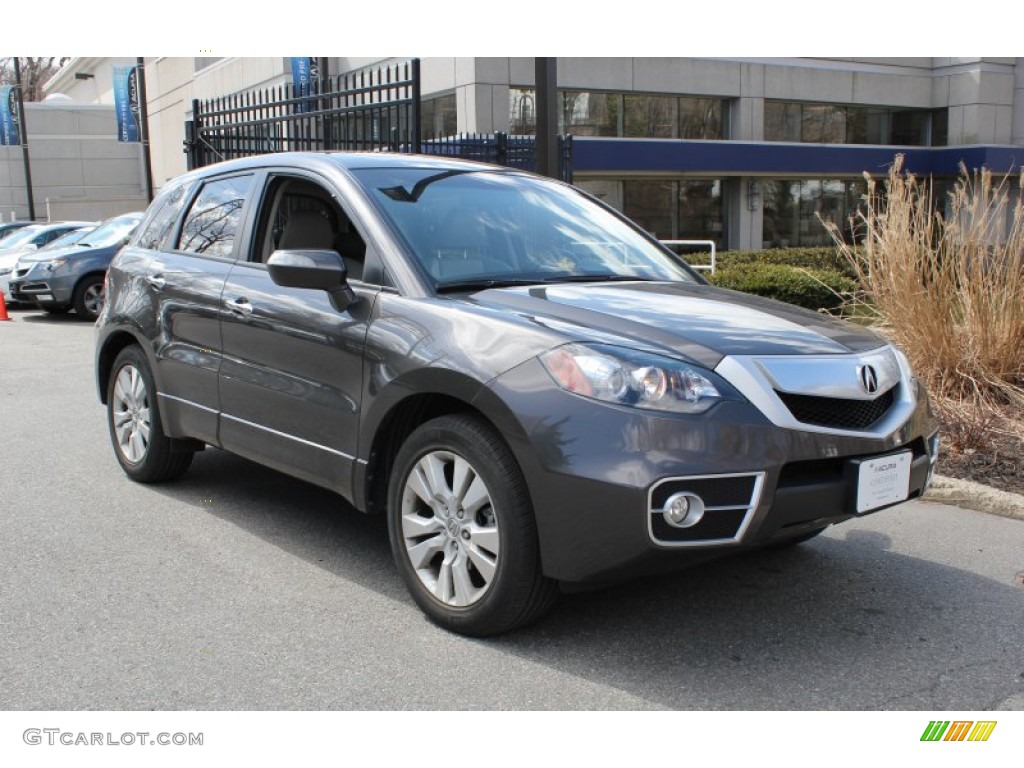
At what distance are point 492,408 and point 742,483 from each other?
87 cm

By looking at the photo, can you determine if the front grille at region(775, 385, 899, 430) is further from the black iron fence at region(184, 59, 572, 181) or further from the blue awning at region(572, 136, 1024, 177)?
the blue awning at region(572, 136, 1024, 177)

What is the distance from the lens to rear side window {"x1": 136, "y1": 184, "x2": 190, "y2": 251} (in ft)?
18.9

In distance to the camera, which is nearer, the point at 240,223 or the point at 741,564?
the point at 741,564

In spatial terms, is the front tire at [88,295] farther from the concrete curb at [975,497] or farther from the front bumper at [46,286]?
the concrete curb at [975,497]

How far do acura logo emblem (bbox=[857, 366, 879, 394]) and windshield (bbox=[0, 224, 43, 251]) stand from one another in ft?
64.6

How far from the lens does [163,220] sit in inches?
230

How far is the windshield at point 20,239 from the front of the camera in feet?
66.1

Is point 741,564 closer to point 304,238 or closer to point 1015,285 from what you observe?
point 304,238

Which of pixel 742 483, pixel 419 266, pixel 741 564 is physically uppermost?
pixel 419 266

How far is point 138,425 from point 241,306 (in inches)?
58.5

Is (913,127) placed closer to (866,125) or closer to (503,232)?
(866,125)

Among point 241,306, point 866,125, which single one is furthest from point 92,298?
point 866,125

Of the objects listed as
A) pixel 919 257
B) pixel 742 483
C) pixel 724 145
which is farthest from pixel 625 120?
pixel 742 483

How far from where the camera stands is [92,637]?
3805mm
